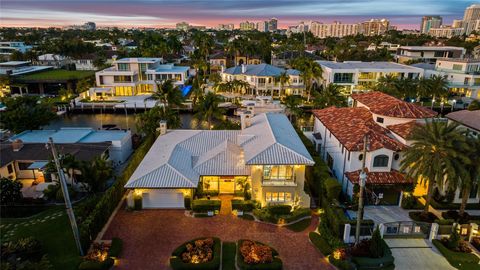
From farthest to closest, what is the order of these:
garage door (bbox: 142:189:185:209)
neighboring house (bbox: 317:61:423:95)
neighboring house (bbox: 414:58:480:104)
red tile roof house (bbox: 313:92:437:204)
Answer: neighboring house (bbox: 317:61:423:95) < neighboring house (bbox: 414:58:480:104) < red tile roof house (bbox: 313:92:437:204) < garage door (bbox: 142:189:185:209)

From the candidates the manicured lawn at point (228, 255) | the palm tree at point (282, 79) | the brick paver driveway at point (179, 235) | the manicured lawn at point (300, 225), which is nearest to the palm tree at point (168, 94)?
the brick paver driveway at point (179, 235)

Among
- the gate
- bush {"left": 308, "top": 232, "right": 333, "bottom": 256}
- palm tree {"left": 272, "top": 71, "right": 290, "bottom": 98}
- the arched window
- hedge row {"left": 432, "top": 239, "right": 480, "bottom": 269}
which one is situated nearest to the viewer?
hedge row {"left": 432, "top": 239, "right": 480, "bottom": 269}

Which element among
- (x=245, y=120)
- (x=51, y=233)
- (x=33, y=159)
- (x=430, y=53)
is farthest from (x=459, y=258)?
(x=430, y=53)

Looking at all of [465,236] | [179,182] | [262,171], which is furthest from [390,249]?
[179,182]

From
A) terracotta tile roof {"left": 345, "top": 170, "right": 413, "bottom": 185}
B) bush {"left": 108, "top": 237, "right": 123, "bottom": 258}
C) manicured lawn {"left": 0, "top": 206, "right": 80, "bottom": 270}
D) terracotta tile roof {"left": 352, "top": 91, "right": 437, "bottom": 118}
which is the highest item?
terracotta tile roof {"left": 352, "top": 91, "right": 437, "bottom": 118}

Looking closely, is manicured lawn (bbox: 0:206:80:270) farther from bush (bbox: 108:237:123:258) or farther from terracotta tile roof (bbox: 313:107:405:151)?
terracotta tile roof (bbox: 313:107:405:151)

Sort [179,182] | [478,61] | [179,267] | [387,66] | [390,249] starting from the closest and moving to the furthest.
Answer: [179,267] < [390,249] < [179,182] < [478,61] < [387,66]

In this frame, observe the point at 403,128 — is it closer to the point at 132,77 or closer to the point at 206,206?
the point at 206,206

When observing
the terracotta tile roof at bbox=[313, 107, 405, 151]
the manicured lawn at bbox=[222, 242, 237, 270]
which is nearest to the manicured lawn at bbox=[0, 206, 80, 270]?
the manicured lawn at bbox=[222, 242, 237, 270]

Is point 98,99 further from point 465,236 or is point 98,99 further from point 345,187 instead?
point 465,236
